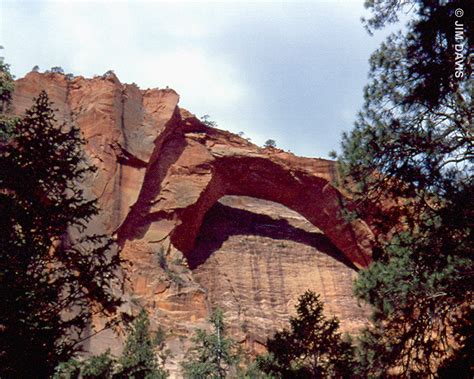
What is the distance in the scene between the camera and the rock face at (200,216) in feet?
116

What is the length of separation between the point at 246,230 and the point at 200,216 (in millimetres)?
6510

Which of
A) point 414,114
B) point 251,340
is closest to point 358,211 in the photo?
point 414,114

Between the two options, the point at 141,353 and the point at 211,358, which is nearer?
the point at 141,353

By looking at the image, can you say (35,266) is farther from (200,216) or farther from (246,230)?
(246,230)

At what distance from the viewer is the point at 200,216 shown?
42.1m

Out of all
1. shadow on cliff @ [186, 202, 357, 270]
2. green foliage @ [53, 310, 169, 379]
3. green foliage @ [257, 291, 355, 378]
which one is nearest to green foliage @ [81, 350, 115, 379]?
green foliage @ [53, 310, 169, 379]

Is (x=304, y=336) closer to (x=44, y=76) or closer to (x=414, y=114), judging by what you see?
(x=414, y=114)

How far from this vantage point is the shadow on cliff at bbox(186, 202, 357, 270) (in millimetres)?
45031

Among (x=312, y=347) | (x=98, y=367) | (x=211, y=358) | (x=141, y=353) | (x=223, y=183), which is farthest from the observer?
(x=223, y=183)

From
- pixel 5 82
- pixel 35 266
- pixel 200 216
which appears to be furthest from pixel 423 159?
pixel 200 216

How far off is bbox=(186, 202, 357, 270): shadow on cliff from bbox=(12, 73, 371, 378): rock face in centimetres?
10

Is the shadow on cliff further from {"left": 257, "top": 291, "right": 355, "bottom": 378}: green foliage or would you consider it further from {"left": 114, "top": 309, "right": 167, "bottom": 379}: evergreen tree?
{"left": 257, "top": 291, "right": 355, "bottom": 378}: green foliage

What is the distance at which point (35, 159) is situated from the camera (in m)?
10.5

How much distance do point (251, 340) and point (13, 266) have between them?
31231 millimetres
